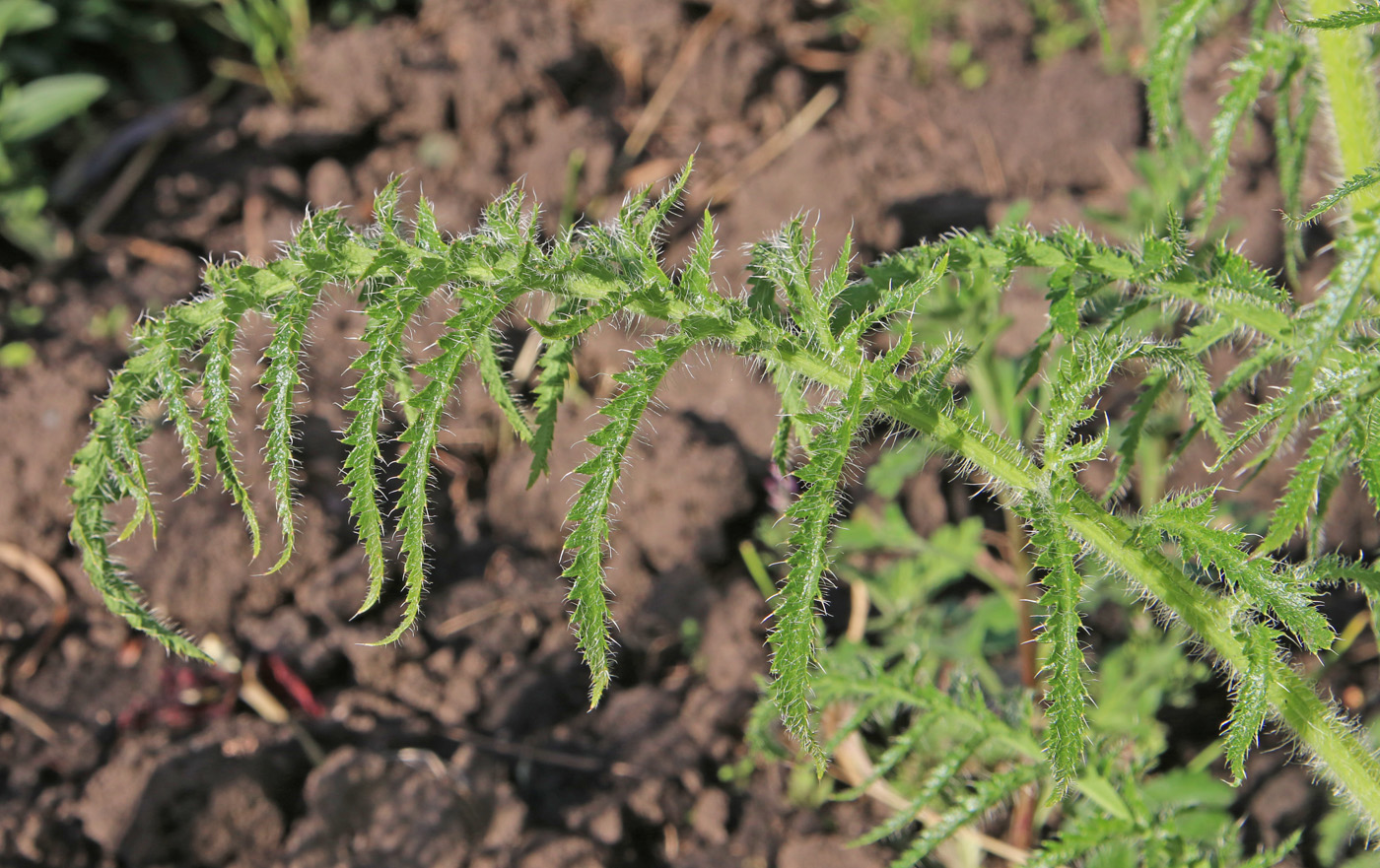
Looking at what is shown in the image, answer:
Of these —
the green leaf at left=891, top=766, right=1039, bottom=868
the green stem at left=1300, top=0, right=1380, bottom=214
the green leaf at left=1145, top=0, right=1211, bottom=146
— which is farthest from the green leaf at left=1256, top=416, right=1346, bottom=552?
the green leaf at left=1145, top=0, right=1211, bottom=146

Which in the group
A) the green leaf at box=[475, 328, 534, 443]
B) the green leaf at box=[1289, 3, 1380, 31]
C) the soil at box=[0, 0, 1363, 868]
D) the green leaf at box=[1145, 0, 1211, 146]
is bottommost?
the soil at box=[0, 0, 1363, 868]

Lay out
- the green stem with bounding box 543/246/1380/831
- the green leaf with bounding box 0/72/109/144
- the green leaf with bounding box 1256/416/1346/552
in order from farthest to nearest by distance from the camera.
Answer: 1. the green leaf with bounding box 0/72/109/144
2. the green stem with bounding box 543/246/1380/831
3. the green leaf with bounding box 1256/416/1346/552

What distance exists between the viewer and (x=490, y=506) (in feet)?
9.67

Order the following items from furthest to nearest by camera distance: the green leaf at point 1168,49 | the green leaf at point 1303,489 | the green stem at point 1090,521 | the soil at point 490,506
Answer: the soil at point 490,506, the green leaf at point 1168,49, the green stem at point 1090,521, the green leaf at point 1303,489

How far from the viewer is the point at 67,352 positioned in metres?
3.07

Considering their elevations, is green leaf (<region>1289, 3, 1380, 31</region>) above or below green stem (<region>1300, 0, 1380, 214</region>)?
above

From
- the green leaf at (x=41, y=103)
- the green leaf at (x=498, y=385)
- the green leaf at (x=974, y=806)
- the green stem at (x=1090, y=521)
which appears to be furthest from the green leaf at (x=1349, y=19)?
the green leaf at (x=41, y=103)

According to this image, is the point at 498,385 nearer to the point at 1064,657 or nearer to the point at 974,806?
the point at 1064,657

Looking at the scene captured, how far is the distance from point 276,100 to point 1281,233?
3214 mm

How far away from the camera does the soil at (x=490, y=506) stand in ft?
7.68

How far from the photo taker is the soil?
234cm

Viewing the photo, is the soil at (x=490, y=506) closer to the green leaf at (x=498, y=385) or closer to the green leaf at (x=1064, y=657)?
the green leaf at (x=498, y=385)

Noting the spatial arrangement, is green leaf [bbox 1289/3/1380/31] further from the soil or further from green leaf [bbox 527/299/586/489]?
the soil

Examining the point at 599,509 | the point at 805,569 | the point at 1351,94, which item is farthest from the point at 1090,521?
the point at 1351,94
